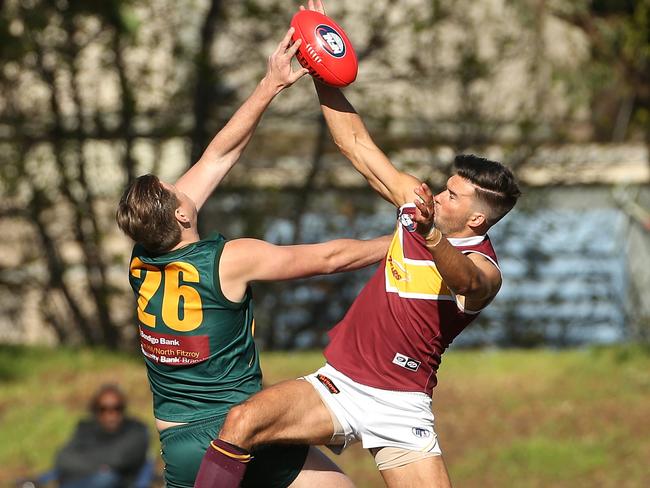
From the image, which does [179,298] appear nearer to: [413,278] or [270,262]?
[270,262]

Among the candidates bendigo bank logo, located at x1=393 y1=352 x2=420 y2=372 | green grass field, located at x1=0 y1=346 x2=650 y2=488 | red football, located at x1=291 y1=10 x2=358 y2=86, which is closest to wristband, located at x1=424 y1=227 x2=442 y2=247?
bendigo bank logo, located at x1=393 y1=352 x2=420 y2=372

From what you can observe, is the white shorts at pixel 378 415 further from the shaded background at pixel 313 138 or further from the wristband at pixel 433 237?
the shaded background at pixel 313 138

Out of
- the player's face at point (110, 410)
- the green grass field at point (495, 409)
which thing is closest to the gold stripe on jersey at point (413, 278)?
the player's face at point (110, 410)

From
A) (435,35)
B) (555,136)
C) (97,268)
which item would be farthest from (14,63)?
(555,136)

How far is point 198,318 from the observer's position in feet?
15.9

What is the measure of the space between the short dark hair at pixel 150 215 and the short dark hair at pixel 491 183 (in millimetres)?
1257

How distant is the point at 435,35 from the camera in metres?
12.3

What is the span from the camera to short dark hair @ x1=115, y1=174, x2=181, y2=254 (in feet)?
15.6

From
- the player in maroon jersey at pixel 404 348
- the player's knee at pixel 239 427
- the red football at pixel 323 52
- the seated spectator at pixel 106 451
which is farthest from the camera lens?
the seated spectator at pixel 106 451

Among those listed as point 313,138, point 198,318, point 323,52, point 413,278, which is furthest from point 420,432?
point 313,138

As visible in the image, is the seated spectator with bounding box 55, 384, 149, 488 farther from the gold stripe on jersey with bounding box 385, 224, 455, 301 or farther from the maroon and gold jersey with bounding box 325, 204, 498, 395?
the gold stripe on jersey with bounding box 385, 224, 455, 301

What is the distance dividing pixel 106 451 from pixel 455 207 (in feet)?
15.0

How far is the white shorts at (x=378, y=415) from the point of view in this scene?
5023 mm

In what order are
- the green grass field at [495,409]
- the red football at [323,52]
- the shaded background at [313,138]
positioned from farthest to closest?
the shaded background at [313,138], the green grass field at [495,409], the red football at [323,52]
